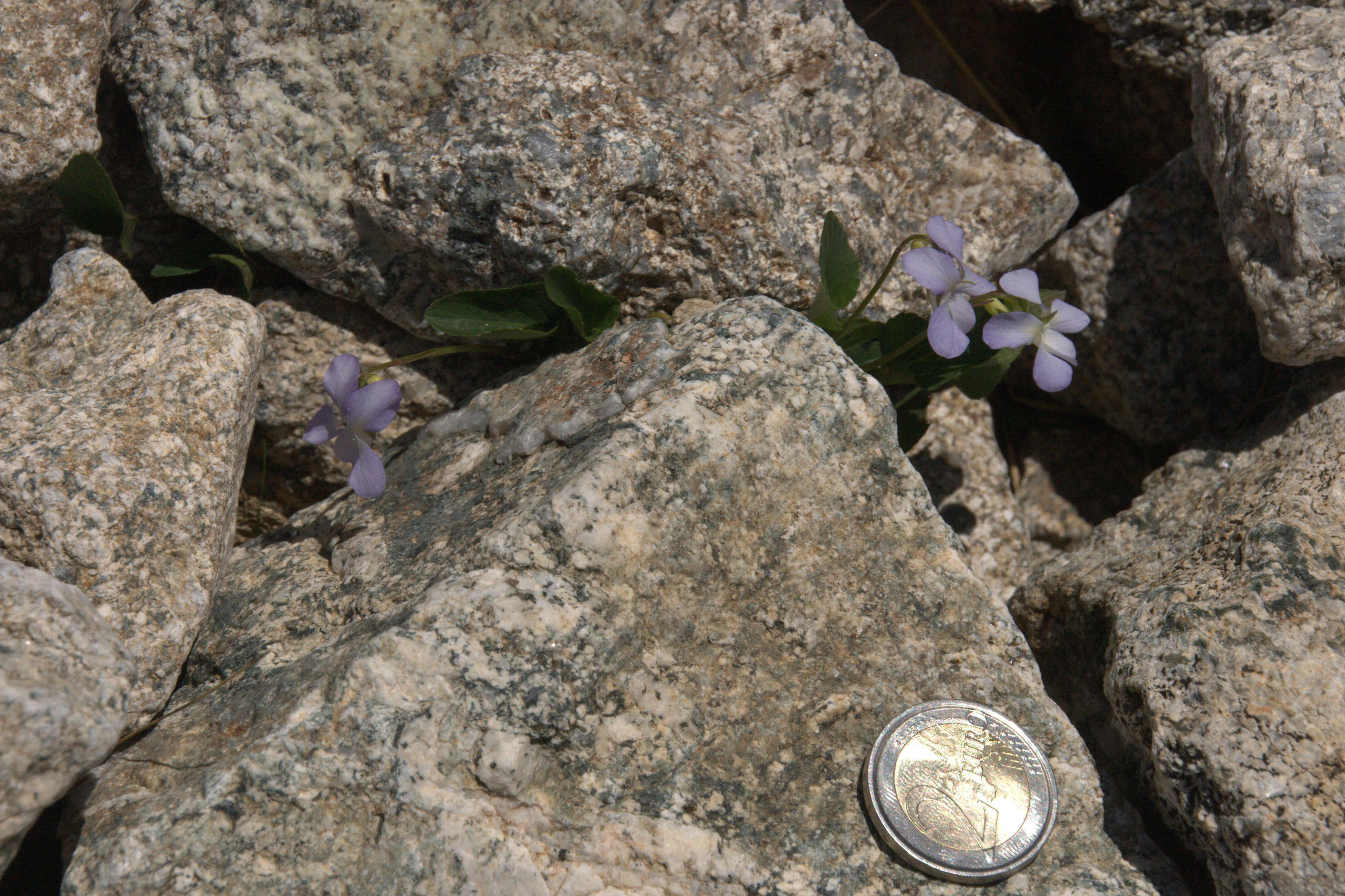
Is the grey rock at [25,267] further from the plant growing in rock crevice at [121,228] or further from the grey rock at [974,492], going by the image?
the grey rock at [974,492]

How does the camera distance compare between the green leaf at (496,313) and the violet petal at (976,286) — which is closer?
the violet petal at (976,286)

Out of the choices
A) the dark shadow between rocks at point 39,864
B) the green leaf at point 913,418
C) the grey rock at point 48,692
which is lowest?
the dark shadow between rocks at point 39,864

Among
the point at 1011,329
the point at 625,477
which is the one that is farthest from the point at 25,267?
the point at 1011,329

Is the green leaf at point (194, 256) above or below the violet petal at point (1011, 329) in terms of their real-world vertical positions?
below

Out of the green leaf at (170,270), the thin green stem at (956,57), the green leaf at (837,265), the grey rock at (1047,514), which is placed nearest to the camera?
the green leaf at (837,265)

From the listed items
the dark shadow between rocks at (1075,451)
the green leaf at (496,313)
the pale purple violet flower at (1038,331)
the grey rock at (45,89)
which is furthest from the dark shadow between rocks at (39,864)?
the dark shadow between rocks at (1075,451)

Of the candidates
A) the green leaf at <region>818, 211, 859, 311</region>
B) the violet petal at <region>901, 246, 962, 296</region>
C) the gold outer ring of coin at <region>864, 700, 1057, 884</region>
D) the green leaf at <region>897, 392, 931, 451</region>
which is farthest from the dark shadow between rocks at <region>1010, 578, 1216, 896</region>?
the green leaf at <region>818, 211, 859, 311</region>

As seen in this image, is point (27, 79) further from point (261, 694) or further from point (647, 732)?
point (647, 732)
